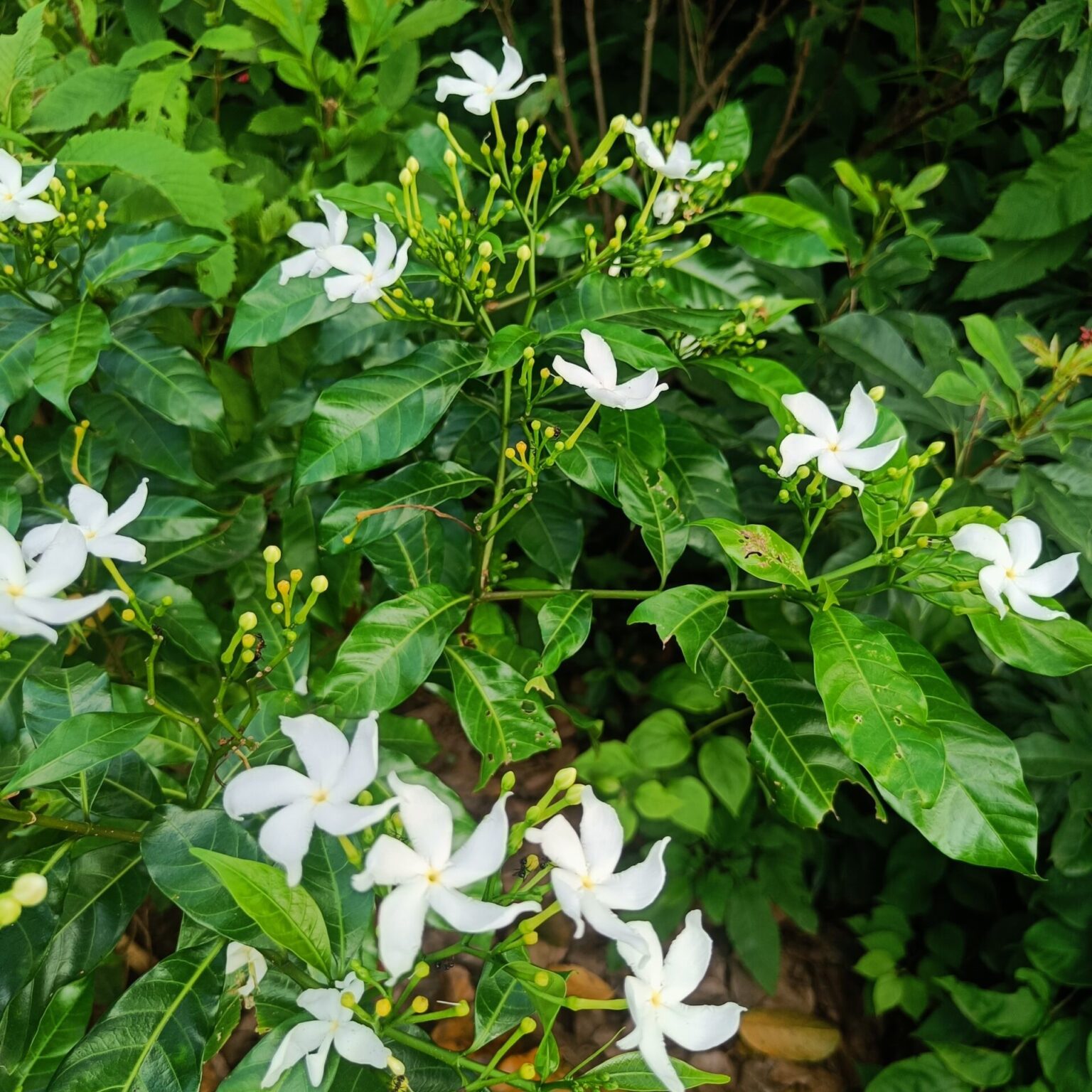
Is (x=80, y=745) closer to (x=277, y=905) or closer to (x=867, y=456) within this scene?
(x=277, y=905)

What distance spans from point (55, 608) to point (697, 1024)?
591 millimetres

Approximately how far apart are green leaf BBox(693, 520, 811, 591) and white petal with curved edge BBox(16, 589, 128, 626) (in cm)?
58

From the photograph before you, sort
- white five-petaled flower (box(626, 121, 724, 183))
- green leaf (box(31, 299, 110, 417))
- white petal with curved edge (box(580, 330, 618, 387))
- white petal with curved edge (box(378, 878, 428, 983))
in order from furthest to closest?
1. white five-petaled flower (box(626, 121, 724, 183))
2. green leaf (box(31, 299, 110, 417))
3. white petal with curved edge (box(580, 330, 618, 387))
4. white petal with curved edge (box(378, 878, 428, 983))

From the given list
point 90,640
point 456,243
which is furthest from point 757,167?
point 90,640

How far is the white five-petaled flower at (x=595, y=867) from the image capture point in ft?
1.97

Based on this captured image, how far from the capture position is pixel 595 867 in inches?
25.2

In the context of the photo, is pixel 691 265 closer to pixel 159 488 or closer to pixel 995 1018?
pixel 159 488

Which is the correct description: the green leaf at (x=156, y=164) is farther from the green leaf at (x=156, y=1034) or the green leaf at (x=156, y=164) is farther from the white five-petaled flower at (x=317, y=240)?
the green leaf at (x=156, y=1034)

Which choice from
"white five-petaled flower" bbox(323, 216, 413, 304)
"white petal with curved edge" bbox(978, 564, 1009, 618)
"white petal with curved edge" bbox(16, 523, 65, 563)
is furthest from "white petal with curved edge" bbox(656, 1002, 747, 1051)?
"white five-petaled flower" bbox(323, 216, 413, 304)

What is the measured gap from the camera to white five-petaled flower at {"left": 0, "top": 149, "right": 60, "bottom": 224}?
3.09ft

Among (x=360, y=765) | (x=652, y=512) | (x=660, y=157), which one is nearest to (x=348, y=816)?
(x=360, y=765)

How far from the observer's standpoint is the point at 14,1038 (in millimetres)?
852

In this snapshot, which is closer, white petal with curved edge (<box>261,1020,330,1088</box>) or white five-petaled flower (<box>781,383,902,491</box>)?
white petal with curved edge (<box>261,1020,330,1088</box>)

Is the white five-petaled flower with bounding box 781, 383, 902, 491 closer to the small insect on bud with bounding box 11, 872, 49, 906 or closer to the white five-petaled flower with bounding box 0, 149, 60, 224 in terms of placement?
the small insect on bud with bounding box 11, 872, 49, 906
